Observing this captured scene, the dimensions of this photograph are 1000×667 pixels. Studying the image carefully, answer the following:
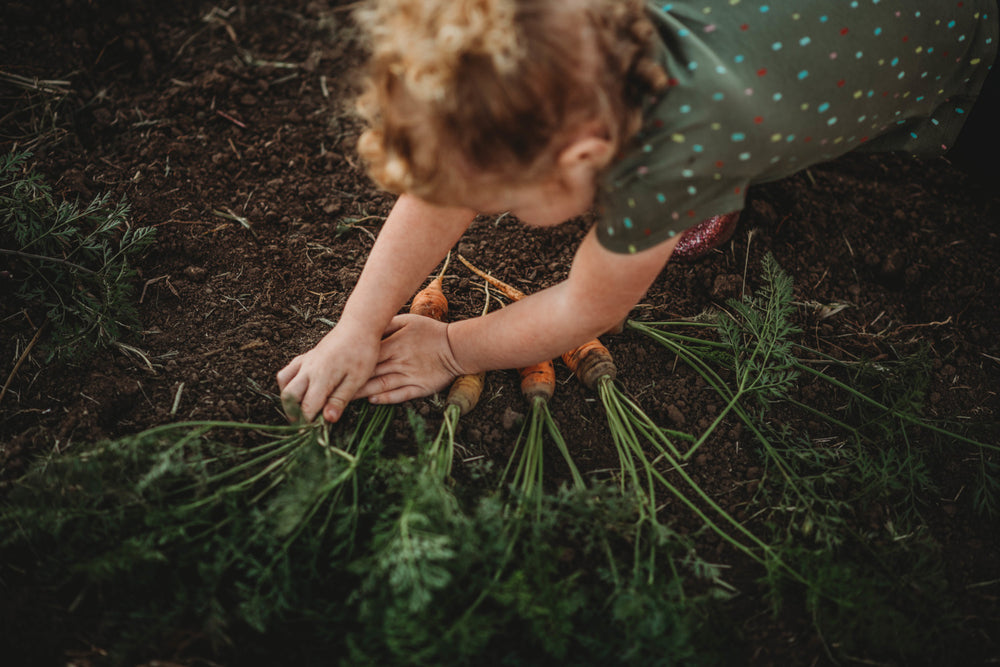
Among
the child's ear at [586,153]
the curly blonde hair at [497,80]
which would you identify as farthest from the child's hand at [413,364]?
the child's ear at [586,153]

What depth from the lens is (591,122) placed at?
1.11 metres

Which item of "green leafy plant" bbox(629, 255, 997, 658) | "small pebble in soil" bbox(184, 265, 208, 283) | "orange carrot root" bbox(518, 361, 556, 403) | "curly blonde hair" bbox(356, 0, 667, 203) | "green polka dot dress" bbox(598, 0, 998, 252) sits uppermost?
"curly blonde hair" bbox(356, 0, 667, 203)

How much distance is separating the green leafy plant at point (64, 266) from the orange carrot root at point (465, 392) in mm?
864

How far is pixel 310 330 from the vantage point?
6.06ft

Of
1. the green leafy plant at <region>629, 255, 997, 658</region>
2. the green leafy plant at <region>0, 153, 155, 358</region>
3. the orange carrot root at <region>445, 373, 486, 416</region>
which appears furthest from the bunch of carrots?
the green leafy plant at <region>0, 153, 155, 358</region>

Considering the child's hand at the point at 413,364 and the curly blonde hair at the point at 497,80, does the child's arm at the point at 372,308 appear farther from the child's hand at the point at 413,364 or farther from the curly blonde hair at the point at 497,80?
the curly blonde hair at the point at 497,80

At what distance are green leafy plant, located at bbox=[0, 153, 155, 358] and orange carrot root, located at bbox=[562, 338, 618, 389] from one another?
1164 mm

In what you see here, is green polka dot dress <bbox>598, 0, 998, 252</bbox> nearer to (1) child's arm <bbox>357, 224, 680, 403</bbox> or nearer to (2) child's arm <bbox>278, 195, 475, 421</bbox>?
(1) child's arm <bbox>357, 224, 680, 403</bbox>

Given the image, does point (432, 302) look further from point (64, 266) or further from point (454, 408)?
point (64, 266)

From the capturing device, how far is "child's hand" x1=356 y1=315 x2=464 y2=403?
1.65 metres

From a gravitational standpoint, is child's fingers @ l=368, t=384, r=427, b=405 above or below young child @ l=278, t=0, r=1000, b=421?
below

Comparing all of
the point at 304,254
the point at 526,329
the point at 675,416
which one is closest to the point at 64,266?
the point at 304,254

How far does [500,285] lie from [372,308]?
17.1 inches

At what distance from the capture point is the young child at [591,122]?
104 cm
